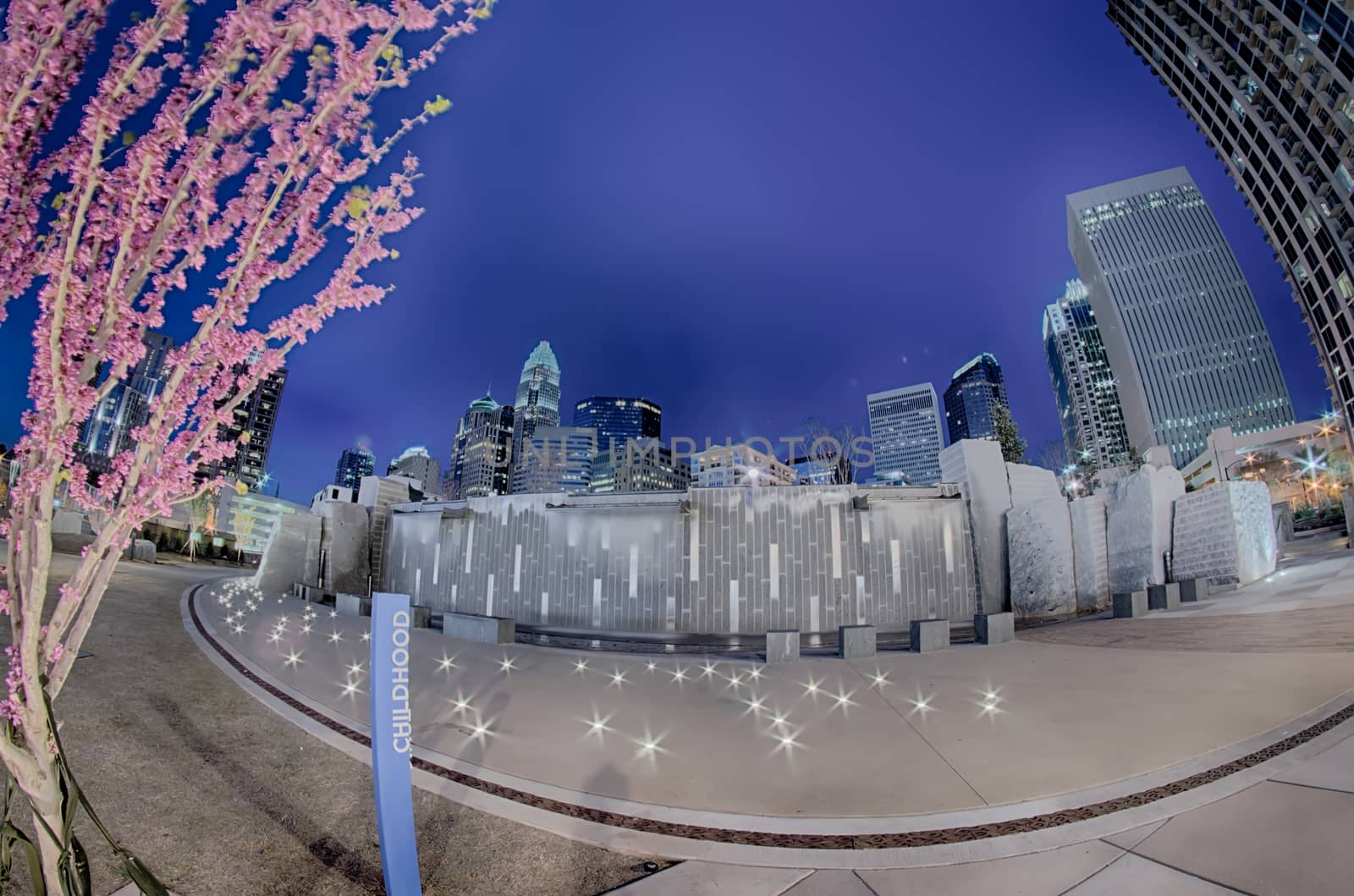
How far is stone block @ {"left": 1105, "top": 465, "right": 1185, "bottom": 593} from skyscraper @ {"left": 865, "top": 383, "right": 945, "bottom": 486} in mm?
165569

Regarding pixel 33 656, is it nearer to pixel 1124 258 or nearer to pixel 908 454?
pixel 1124 258

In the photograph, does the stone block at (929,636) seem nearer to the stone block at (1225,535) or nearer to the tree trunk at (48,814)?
the stone block at (1225,535)

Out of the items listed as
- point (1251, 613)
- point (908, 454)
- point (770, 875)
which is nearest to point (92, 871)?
point (770, 875)

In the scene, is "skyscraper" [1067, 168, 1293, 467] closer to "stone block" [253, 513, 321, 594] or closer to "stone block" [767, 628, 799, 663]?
"stone block" [767, 628, 799, 663]

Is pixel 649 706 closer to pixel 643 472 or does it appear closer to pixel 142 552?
pixel 142 552

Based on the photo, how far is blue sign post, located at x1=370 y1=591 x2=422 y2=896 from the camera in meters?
2.49

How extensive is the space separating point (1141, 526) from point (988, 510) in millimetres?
4020

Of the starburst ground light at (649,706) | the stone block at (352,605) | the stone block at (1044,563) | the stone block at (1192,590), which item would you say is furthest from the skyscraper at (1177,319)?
the stone block at (352,605)

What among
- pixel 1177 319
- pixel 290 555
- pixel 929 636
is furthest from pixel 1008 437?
pixel 1177 319

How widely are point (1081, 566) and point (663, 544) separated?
13.5m

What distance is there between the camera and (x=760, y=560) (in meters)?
16.2

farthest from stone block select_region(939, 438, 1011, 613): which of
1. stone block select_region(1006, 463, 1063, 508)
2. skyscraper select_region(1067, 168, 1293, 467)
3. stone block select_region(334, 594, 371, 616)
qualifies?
skyscraper select_region(1067, 168, 1293, 467)

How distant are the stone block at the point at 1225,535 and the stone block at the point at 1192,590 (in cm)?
103

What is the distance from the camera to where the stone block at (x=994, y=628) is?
10.6 metres
